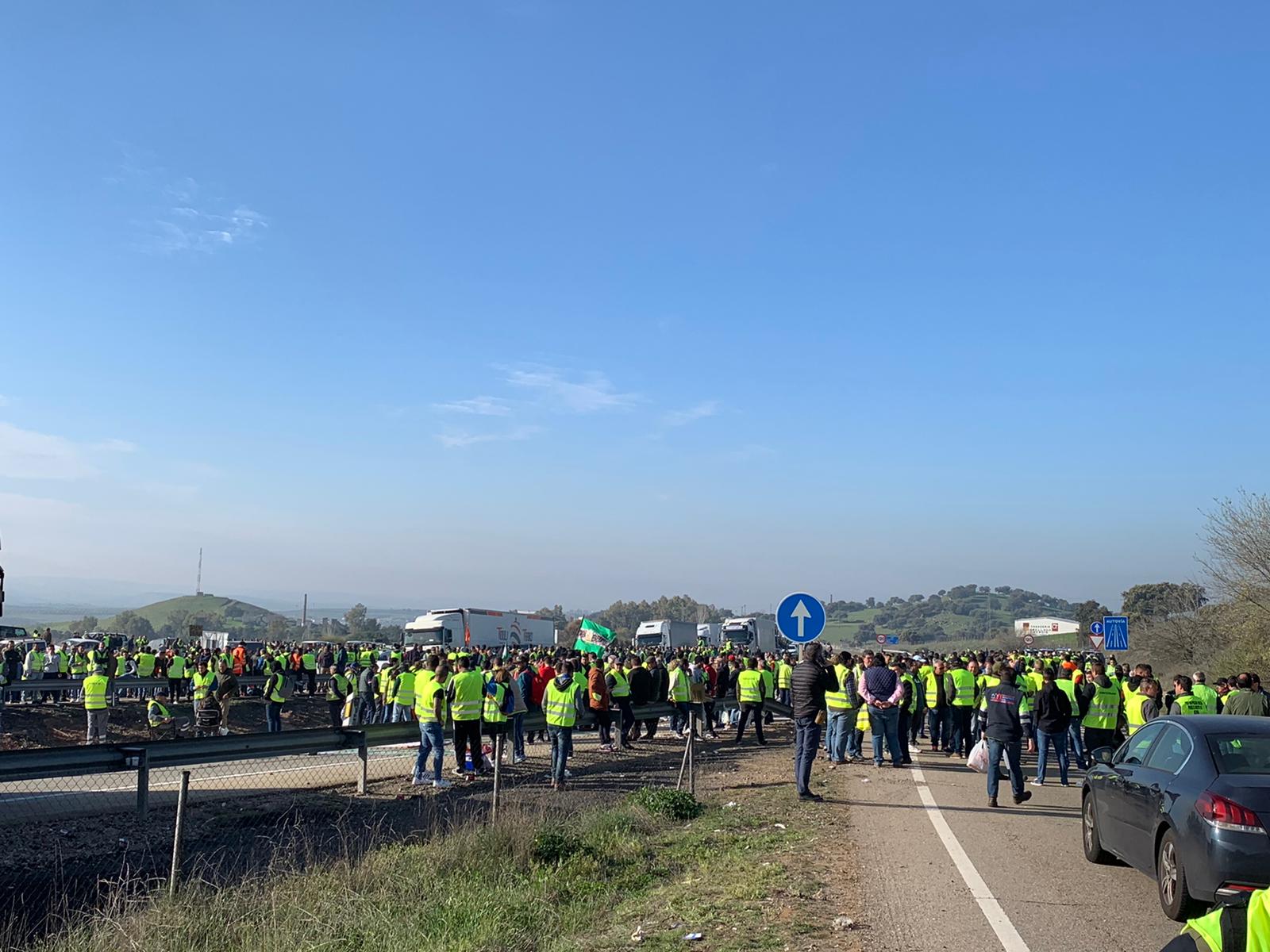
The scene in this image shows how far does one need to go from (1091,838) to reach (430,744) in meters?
9.02

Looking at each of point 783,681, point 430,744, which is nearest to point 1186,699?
point 430,744

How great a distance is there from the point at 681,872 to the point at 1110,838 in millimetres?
3657

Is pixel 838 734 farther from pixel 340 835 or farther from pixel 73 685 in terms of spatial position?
pixel 73 685

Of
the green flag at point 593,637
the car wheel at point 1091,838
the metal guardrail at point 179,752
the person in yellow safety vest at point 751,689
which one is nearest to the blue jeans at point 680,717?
the person in yellow safety vest at point 751,689

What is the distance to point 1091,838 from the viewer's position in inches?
357

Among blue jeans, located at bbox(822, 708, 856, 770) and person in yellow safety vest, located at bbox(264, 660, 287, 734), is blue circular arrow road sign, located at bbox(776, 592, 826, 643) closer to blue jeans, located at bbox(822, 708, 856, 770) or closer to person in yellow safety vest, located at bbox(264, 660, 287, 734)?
blue jeans, located at bbox(822, 708, 856, 770)

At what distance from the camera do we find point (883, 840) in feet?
32.8

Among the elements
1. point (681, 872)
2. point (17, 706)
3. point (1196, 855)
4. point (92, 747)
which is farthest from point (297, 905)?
point (17, 706)

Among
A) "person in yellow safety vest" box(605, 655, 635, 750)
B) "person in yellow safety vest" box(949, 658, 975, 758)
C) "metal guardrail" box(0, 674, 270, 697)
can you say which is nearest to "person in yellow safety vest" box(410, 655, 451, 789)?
"person in yellow safety vest" box(605, 655, 635, 750)

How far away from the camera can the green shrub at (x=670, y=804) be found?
11.8 meters

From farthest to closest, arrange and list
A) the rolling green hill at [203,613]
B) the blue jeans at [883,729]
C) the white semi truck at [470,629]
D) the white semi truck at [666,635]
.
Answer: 1. the rolling green hill at [203,613]
2. the white semi truck at [666,635]
3. the white semi truck at [470,629]
4. the blue jeans at [883,729]

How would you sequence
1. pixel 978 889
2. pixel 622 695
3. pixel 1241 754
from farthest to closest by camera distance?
pixel 622 695 < pixel 978 889 < pixel 1241 754

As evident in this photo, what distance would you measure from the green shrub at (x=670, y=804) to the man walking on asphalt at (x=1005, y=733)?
354cm

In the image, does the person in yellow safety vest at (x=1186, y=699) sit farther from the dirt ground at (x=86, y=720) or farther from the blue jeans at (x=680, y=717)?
the dirt ground at (x=86, y=720)
